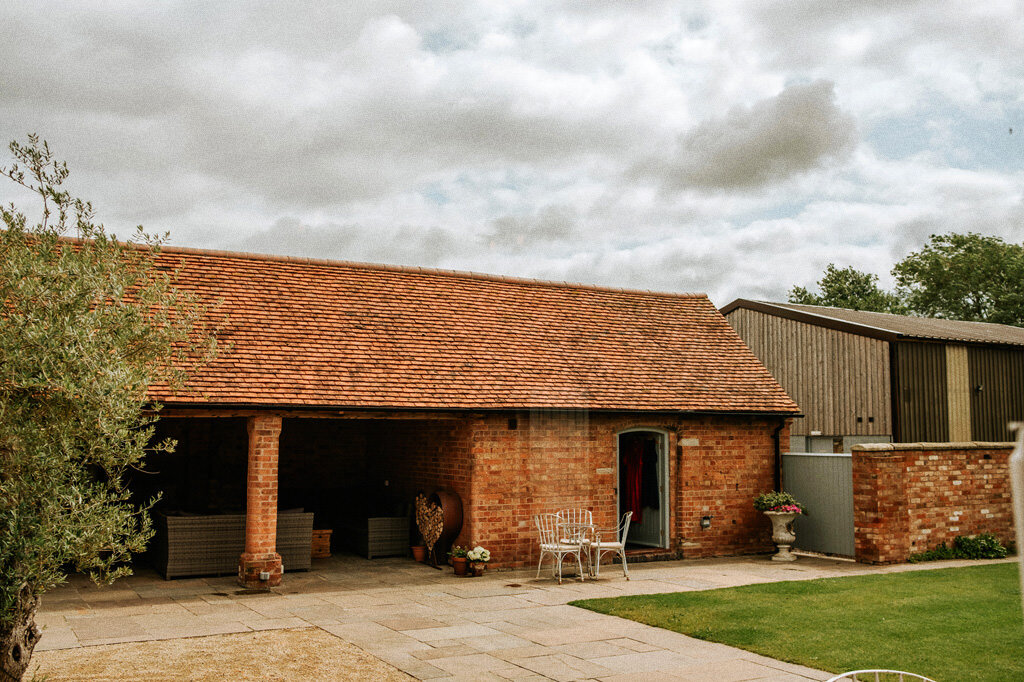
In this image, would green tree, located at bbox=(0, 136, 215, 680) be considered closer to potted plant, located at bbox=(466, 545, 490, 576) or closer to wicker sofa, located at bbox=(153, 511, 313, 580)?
wicker sofa, located at bbox=(153, 511, 313, 580)

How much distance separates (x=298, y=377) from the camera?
500 inches

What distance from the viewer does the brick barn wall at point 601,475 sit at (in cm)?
1384

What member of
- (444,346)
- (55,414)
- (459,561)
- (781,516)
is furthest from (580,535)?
(55,414)

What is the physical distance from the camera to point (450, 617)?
403 inches

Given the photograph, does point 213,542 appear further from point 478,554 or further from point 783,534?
point 783,534

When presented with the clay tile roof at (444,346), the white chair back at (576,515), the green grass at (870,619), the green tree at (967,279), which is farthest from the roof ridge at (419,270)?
the green tree at (967,279)

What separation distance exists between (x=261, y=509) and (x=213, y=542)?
57.2 inches

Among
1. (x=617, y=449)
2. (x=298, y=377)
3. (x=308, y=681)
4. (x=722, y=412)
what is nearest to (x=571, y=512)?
(x=617, y=449)

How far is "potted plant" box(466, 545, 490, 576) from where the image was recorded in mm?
13117

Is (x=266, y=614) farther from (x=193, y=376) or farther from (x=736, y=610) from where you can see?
(x=736, y=610)

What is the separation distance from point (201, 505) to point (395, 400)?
4.78 meters

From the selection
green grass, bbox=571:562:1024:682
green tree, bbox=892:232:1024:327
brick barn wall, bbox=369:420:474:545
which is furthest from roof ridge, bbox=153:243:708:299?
green tree, bbox=892:232:1024:327

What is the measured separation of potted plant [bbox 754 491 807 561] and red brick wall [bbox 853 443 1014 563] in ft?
3.50

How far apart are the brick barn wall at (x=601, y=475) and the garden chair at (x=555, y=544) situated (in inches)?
8.6
